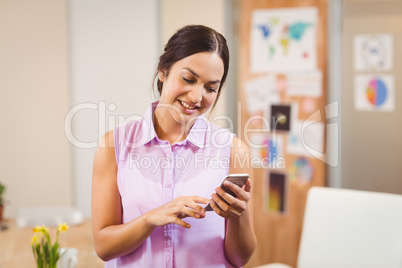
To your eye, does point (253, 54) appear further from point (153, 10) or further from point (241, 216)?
point (241, 216)

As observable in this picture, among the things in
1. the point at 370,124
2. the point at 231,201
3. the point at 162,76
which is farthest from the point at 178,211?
the point at 370,124

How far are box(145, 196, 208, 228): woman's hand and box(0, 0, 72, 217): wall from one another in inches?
118

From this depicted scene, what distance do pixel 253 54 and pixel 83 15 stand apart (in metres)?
1.26

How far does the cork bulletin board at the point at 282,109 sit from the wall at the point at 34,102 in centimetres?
133

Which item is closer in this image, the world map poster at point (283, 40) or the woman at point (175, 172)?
the woman at point (175, 172)

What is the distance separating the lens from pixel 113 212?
126 centimetres

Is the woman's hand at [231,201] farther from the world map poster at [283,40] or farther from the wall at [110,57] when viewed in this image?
the wall at [110,57]

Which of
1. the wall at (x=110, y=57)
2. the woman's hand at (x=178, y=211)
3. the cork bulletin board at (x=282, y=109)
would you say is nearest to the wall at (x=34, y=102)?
the wall at (x=110, y=57)

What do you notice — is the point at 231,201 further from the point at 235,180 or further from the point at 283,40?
the point at 283,40

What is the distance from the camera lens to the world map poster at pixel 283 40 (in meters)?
3.56

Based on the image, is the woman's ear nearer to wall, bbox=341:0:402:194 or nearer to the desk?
the desk

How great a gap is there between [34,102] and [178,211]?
3.07 m

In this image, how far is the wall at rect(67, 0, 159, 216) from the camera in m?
3.96

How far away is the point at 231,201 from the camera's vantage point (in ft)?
3.74
